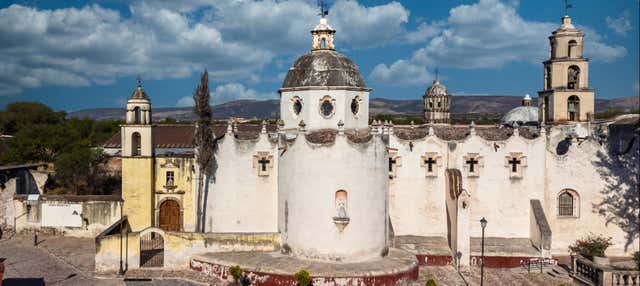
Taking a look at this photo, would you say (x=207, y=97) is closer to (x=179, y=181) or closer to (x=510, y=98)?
(x=179, y=181)

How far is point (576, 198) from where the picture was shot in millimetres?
31797

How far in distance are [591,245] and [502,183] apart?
17.0 feet

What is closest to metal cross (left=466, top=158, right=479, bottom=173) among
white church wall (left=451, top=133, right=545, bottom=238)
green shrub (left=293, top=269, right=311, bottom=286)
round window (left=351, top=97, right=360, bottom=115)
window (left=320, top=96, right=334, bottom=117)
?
white church wall (left=451, top=133, right=545, bottom=238)

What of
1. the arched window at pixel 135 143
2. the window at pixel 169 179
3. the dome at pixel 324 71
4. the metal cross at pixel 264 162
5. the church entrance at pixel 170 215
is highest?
the dome at pixel 324 71

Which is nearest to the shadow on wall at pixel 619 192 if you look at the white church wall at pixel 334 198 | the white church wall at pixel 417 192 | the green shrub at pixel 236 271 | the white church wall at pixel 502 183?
the white church wall at pixel 502 183

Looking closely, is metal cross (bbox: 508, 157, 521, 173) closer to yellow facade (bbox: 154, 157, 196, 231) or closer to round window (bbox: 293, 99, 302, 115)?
round window (bbox: 293, 99, 302, 115)

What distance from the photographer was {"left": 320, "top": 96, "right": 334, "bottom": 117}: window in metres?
27.4

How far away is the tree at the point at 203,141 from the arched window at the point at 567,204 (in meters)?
17.9

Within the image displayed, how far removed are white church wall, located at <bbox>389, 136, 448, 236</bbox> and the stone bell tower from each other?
934 centimetres

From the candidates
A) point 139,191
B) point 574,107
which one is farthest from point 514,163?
point 139,191

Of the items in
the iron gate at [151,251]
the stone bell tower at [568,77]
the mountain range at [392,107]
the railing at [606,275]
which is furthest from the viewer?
the mountain range at [392,107]

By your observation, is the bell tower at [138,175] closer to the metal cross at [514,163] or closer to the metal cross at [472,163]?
the metal cross at [472,163]

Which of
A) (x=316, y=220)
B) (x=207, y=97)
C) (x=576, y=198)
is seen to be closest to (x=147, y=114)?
(x=207, y=97)

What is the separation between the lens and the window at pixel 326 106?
90.0 feet
